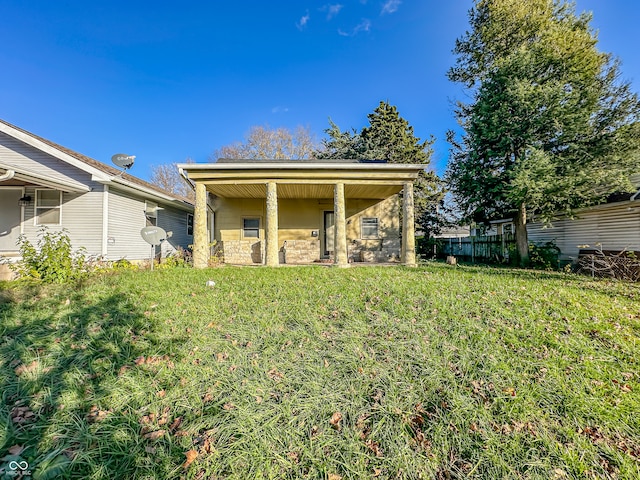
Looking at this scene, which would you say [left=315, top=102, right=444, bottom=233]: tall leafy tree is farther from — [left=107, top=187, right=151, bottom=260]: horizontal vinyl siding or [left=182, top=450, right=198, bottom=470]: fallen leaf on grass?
[left=182, top=450, right=198, bottom=470]: fallen leaf on grass

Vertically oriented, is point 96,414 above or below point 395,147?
below

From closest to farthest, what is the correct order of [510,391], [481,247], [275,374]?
[510,391] → [275,374] → [481,247]

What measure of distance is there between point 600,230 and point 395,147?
33.4 ft

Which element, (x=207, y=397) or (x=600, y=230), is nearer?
(x=207, y=397)

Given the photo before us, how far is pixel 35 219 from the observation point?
822 cm

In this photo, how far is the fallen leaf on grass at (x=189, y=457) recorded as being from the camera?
2.07 m

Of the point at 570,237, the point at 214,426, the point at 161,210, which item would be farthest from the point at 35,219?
the point at 570,237

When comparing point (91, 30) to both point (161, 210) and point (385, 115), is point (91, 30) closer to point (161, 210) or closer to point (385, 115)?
point (161, 210)

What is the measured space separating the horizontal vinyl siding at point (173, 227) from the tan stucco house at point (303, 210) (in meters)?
1.64

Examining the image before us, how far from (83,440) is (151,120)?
19.2m

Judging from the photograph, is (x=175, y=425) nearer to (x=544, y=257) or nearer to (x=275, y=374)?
(x=275, y=374)

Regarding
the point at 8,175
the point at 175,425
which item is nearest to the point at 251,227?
the point at 8,175

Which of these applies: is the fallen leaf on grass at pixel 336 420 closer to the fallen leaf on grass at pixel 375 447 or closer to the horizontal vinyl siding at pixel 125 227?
the fallen leaf on grass at pixel 375 447

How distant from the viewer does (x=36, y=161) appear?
8.24 metres
